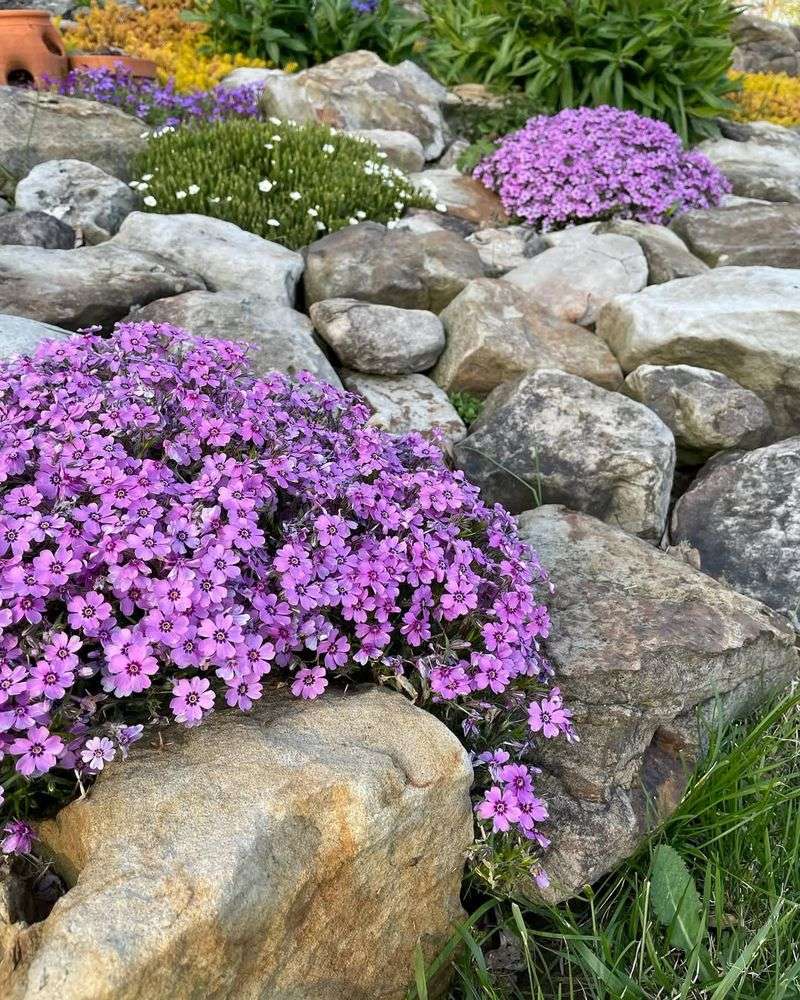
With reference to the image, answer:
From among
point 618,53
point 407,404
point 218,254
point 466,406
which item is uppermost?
point 618,53

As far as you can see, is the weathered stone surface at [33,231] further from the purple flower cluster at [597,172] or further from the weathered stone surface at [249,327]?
the purple flower cluster at [597,172]

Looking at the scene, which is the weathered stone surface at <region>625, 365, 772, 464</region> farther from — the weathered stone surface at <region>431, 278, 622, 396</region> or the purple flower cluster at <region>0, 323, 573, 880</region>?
the purple flower cluster at <region>0, 323, 573, 880</region>

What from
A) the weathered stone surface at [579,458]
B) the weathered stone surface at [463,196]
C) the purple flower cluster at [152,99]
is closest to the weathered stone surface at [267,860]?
the weathered stone surface at [579,458]

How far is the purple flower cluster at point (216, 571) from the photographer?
2180mm

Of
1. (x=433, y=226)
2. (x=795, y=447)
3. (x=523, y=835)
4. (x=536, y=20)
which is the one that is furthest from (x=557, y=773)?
(x=536, y=20)

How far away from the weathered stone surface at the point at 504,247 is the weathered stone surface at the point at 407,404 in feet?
6.68

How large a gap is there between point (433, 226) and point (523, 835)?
5.72 meters

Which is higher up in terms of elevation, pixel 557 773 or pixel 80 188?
pixel 80 188

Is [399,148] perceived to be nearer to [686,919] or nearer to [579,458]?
[579,458]

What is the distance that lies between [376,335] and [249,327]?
0.79 metres

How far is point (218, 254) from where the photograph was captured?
221 inches

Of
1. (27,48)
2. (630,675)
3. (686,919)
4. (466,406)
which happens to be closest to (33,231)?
(466,406)

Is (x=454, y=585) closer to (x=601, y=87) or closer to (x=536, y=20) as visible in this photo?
(x=601, y=87)

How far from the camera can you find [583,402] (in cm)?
461
